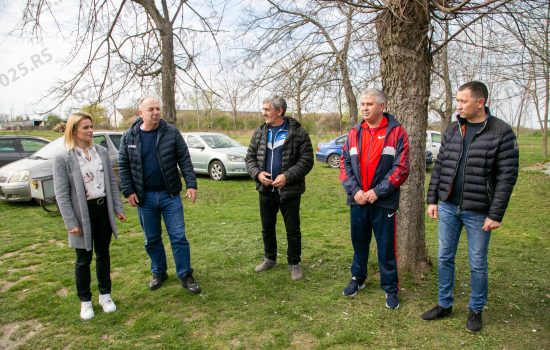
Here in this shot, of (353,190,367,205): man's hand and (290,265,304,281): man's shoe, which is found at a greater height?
(353,190,367,205): man's hand

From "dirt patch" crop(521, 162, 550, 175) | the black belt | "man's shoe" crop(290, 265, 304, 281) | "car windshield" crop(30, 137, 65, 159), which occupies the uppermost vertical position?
"car windshield" crop(30, 137, 65, 159)

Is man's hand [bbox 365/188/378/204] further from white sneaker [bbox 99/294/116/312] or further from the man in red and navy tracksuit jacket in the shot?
white sneaker [bbox 99/294/116/312]

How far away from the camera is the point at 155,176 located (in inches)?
146

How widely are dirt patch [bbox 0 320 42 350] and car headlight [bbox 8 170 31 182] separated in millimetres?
5590

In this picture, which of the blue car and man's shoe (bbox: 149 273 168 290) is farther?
the blue car

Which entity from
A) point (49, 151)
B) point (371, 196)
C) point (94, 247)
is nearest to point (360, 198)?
point (371, 196)

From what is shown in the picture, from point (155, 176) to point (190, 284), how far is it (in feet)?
3.57

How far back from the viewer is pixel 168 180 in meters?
3.72

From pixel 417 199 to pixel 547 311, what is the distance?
1399 mm

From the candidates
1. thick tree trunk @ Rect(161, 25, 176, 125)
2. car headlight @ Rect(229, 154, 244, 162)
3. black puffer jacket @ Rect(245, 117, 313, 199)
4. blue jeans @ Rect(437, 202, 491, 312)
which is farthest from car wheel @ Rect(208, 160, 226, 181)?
blue jeans @ Rect(437, 202, 491, 312)

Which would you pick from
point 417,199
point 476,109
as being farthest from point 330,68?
point 476,109

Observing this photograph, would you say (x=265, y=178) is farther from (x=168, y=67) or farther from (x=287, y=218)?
(x=168, y=67)

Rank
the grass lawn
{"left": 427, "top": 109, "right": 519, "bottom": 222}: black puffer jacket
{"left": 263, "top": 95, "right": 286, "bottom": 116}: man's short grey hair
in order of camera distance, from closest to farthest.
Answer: {"left": 427, "top": 109, "right": 519, "bottom": 222}: black puffer jacket
the grass lawn
{"left": 263, "top": 95, "right": 286, "bottom": 116}: man's short grey hair

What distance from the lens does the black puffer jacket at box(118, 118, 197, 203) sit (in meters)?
3.70
